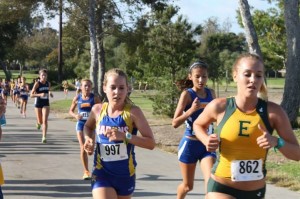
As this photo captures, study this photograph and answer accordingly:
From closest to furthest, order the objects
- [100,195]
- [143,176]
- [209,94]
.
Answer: [100,195]
[209,94]
[143,176]

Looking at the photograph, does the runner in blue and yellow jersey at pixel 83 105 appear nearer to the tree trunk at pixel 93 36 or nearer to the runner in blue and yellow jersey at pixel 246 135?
the runner in blue and yellow jersey at pixel 246 135

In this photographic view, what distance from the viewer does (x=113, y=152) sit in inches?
198

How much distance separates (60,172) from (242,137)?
6.26m

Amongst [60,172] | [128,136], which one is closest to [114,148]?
[128,136]

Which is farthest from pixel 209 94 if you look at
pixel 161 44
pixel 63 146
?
pixel 161 44

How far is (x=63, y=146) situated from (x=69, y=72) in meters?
52.9

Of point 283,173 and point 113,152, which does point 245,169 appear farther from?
point 283,173

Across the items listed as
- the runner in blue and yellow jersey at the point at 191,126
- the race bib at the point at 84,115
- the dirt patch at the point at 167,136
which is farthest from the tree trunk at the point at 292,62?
the runner in blue and yellow jersey at the point at 191,126

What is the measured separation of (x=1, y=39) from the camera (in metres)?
59.8

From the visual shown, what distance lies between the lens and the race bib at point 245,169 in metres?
4.14

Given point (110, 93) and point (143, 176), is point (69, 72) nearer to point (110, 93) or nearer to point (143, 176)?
point (143, 176)

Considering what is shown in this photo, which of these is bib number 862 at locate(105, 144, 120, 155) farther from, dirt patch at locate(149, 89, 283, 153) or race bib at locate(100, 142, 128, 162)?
dirt patch at locate(149, 89, 283, 153)

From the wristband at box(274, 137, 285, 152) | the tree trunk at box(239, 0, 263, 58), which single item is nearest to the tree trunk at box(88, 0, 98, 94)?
the tree trunk at box(239, 0, 263, 58)

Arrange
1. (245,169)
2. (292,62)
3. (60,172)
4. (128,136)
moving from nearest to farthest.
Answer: (245,169)
(128,136)
(60,172)
(292,62)
